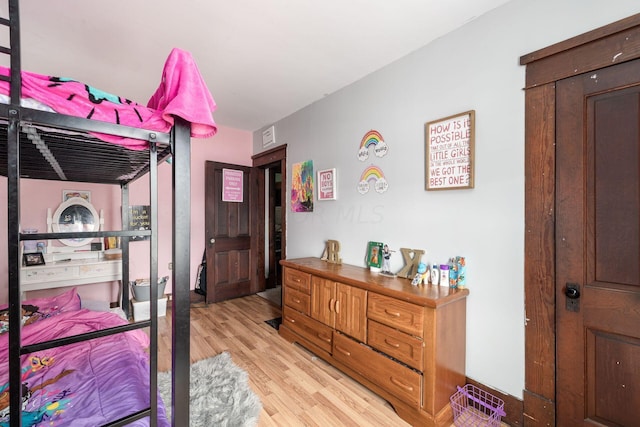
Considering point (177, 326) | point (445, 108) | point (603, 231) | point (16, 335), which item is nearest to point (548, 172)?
point (603, 231)

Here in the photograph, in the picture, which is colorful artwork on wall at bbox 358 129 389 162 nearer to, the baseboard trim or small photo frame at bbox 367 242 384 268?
small photo frame at bbox 367 242 384 268

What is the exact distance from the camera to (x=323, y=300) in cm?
241

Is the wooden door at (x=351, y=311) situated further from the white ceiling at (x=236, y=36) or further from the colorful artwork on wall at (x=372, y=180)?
the white ceiling at (x=236, y=36)

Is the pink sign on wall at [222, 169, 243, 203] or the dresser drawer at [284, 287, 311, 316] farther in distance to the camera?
the pink sign on wall at [222, 169, 243, 203]

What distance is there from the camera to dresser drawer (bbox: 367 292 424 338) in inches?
68.2

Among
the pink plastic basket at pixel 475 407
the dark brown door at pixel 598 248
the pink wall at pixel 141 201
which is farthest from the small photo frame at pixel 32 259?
the dark brown door at pixel 598 248

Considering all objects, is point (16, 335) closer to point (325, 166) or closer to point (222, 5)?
point (222, 5)

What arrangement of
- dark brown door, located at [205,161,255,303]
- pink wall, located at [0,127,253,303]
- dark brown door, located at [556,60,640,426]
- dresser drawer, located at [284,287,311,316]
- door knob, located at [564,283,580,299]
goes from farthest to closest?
dark brown door, located at [205,161,255,303], pink wall, located at [0,127,253,303], dresser drawer, located at [284,287,311,316], door knob, located at [564,283,580,299], dark brown door, located at [556,60,640,426]

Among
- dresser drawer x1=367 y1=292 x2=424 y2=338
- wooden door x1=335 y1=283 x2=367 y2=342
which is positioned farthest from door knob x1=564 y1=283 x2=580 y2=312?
wooden door x1=335 y1=283 x2=367 y2=342

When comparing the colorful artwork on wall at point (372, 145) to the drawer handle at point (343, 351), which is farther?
the colorful artwork on wall at point (372, 145)

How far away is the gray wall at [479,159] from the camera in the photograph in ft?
5.55

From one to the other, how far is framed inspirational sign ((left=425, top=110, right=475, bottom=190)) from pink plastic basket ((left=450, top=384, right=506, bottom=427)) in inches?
53.6

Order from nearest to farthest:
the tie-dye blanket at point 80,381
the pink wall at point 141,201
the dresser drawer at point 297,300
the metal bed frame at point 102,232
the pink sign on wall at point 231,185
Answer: the metal bed frame at point 102,232
the tie-dye blanket at point 80,381
the dresser drawer at point 297,300
the pink wall at point 141,201
the pink sign on wall at point 231,185

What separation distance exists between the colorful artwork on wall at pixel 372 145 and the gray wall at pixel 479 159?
0.16 ft
